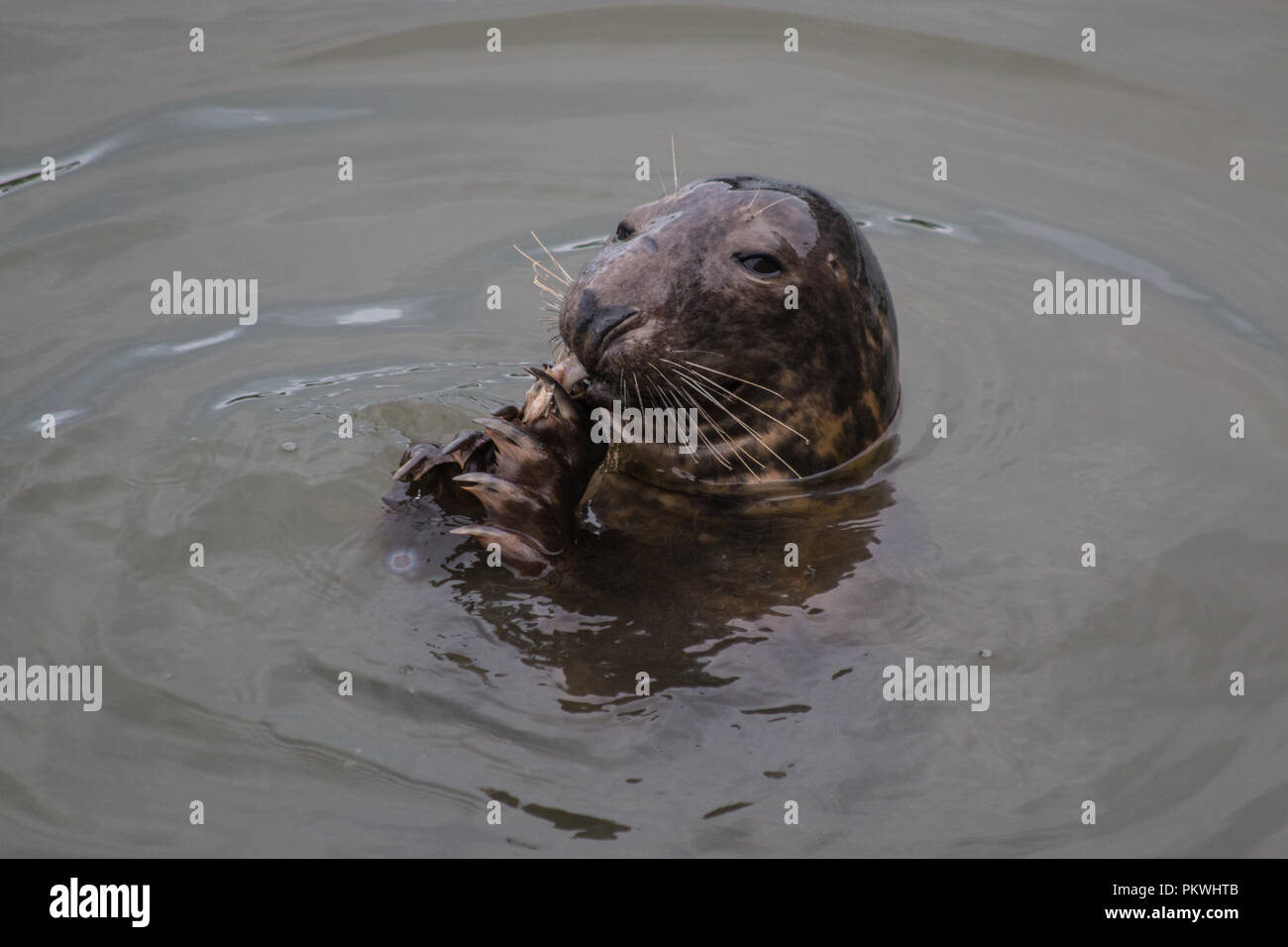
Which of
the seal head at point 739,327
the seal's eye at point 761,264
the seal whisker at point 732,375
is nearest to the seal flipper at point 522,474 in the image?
the seal head at point 739,327

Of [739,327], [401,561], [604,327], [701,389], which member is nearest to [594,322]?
[604,327]

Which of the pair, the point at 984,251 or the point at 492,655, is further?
the point at 984,251

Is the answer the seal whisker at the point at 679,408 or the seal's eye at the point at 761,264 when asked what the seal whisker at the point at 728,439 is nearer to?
the seal whisker at the point at 679,408

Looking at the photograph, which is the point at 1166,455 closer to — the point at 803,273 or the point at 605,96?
the point at 803,273

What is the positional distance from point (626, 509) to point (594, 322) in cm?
85

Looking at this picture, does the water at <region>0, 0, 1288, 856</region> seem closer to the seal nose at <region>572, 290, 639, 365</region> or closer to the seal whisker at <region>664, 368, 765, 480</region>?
the seal whisker at <region>664, 368, 765, 480</region>

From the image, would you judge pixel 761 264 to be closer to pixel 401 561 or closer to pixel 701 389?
pixel 701 389

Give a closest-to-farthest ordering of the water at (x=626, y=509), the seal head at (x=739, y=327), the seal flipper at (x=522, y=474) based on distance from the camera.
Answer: the water at (x=626, y=509) → the seal flipper at (x=522, y=474) → the seal head at (x=739, y=327)

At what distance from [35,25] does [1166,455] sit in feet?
27.1

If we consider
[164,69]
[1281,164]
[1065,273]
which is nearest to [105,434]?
[164,69]

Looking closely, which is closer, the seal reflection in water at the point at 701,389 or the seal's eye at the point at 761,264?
the seal reflection in water at the point at 701,389

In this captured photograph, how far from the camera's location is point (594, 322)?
555 centimetres

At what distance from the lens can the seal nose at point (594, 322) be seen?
5.55m

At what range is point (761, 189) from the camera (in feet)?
19.8
